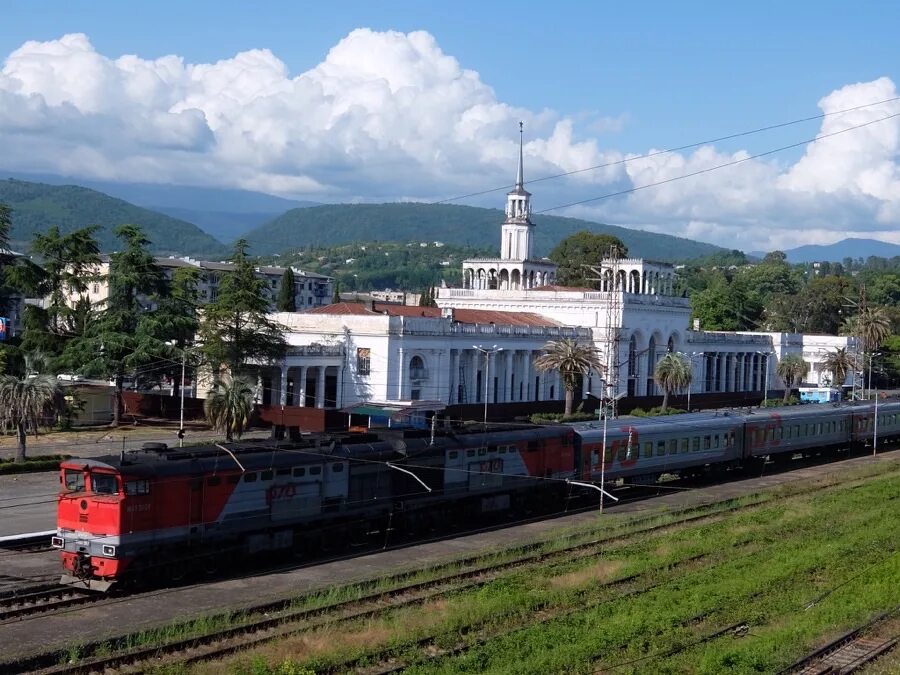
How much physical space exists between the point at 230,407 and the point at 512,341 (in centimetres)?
3771

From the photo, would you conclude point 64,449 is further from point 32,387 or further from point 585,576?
point 585,576

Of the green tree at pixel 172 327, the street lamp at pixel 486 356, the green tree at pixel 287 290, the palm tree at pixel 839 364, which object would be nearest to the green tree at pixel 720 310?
the palm tree at pixel 839 364

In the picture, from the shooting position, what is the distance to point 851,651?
963 inches

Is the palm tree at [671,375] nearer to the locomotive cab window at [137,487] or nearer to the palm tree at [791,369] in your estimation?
the palm tree at [791,369]

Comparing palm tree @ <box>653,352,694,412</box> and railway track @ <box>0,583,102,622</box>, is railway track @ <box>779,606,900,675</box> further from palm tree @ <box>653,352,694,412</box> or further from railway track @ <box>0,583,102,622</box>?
palm tree @ <box>653,352,694,412</box>

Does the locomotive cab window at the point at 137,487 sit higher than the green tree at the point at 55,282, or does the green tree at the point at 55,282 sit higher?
the green tree at the point at 55,282

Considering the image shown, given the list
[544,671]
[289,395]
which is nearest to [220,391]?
[289,395]

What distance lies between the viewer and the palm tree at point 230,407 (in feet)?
180

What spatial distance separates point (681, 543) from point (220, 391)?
26445 millimetres

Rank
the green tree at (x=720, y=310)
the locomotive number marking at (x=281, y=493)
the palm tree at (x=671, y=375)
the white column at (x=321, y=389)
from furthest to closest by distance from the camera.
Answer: the green tree at (x=720, y=310)
the palm tree at (x=671, y=375)
the white column at (x=321, y=389)
the locomotive number marking at (x=281, y=493)

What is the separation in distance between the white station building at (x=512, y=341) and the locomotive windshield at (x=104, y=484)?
3174 cm

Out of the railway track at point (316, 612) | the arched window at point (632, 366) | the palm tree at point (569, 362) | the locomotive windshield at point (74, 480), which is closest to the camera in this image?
the railway track at point (316, 612)

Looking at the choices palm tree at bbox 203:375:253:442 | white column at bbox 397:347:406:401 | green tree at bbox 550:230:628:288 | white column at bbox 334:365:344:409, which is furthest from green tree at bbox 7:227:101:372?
green tree at bbox 550:230:628:288

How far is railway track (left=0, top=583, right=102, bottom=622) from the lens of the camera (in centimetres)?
2658
